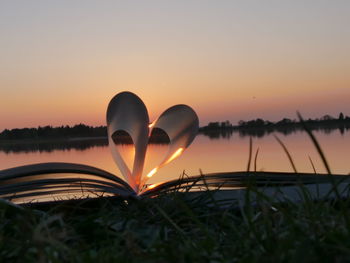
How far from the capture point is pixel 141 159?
8.80 ft

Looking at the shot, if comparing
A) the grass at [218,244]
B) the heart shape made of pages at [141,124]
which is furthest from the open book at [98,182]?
the grass at [218,244]

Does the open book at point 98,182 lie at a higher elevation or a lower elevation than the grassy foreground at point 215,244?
lower

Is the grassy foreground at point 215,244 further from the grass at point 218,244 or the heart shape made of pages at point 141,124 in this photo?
the heart shape made of pages at point 141,124

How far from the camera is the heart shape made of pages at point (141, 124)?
2736 millimetres

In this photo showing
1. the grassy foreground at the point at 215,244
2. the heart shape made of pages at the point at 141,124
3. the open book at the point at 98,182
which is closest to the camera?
the grassy foreground at the point at 215,244

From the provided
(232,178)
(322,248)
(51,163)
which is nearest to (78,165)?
(51,163)

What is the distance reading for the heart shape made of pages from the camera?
2.74m

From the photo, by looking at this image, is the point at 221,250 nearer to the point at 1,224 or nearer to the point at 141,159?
the point at 1,224

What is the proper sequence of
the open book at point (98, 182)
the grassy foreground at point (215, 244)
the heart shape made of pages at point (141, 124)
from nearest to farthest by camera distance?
the grassy foreground at point (215, 244) < the open book at point (98, 182) < the heart shape made of pages at point (141, 124)

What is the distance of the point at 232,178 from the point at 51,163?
0.81 meters

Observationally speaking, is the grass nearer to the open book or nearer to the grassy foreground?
the grassy foreground

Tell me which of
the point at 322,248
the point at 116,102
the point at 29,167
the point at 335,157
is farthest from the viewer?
the point at 335,157

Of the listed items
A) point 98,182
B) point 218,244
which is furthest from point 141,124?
point 218,244

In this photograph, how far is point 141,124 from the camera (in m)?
2.87
